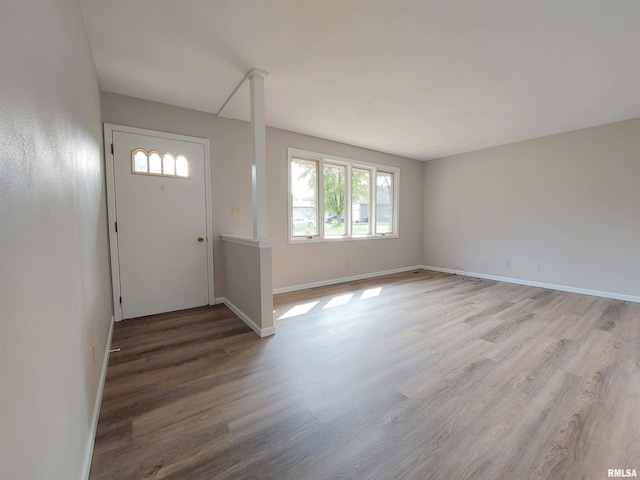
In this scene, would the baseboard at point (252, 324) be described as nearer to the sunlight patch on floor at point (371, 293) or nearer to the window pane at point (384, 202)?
the sunlight patch on floor at point (371, 293)

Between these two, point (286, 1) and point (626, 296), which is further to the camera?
point (626, 296)

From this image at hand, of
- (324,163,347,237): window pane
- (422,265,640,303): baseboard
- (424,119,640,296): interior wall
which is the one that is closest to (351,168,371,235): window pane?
(324,163,347,237): window pane

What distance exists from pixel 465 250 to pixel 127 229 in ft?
19.1

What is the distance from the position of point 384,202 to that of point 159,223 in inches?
166

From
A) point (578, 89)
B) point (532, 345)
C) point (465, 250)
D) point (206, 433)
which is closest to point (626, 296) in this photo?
point (465, 250)

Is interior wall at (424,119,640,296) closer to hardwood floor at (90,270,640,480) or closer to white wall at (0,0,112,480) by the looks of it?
hardwood floor at (90,270,640,480)

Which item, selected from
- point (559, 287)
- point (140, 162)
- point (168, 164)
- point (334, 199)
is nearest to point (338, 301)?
point (334, 199)

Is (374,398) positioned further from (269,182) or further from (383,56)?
(269,182)

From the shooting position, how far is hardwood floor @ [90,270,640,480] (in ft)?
4.28

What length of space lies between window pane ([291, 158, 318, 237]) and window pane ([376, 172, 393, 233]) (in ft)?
5.37

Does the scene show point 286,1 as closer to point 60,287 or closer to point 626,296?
point 60,287

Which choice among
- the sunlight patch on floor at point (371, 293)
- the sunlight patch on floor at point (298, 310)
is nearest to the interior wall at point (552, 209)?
the sunlight patch on floor at point (371, 293)

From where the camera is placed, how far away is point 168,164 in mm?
3275

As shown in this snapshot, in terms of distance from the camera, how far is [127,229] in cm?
306
